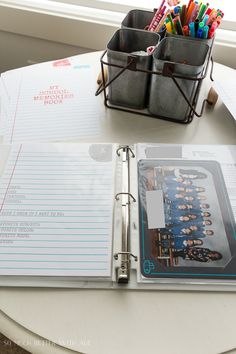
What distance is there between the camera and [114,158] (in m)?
0.57

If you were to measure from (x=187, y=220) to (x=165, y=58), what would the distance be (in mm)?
341

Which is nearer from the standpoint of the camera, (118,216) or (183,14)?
(118,216)

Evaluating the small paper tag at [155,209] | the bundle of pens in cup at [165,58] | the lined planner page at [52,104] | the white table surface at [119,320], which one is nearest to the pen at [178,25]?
the bundle of pens in cup at [165,58]

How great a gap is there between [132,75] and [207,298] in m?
0.42

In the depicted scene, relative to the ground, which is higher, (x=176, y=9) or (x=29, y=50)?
(x=29, y=50)

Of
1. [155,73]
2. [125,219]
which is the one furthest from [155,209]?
[155,73]

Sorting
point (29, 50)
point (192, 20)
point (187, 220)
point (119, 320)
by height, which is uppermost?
point (29, 50)

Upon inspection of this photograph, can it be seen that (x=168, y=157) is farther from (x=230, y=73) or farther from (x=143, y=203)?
(x=230, y=73)

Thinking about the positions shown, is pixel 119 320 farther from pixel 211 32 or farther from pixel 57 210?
pixel 211 32

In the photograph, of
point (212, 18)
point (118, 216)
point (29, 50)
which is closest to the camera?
point (118, 216)

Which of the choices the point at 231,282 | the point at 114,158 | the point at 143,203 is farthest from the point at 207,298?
the point at 114,158

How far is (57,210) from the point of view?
1.58ft

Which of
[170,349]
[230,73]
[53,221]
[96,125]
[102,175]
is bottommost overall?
[170,349]

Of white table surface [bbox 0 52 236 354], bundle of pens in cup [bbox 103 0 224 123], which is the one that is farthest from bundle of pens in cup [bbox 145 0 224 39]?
white table surface [bbox 0 52 236 354]
